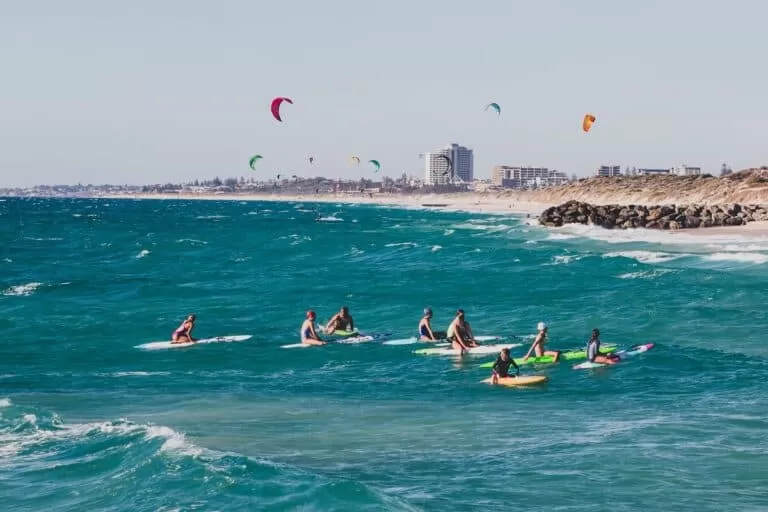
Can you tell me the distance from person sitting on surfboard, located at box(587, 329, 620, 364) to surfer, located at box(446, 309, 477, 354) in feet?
11.3

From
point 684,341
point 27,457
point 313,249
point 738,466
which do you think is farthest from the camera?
point 313,249

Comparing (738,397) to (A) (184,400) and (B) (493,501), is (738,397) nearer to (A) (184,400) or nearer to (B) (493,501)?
(B) (493,501)

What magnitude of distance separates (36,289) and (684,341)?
28.1 metres

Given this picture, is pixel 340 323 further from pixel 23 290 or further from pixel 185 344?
pixel 23 290

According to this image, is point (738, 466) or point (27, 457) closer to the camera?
point (738, 466)

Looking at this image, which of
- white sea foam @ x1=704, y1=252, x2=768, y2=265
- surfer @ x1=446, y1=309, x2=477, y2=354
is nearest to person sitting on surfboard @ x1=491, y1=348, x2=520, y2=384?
surfer @ x1=446, y1=309, x2=477, y2=354

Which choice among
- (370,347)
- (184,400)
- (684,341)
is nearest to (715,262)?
(684,341)

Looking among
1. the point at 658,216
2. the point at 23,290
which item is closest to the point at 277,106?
the point at 23,290

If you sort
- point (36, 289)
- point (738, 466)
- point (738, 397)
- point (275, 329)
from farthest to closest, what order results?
1. point (36, 289)
2. point (275, 329)
3. point (738, 397)
4. point (738, 466)

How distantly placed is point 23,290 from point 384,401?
27.9 m

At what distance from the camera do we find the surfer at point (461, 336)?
25156 mm

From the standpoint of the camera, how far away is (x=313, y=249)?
68688 mm

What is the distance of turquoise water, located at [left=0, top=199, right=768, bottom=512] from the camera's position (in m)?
13.4

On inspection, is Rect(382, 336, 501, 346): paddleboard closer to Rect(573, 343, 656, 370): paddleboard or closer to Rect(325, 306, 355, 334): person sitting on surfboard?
Rect(325, 306, 355, 334): person sitting on surfboard
